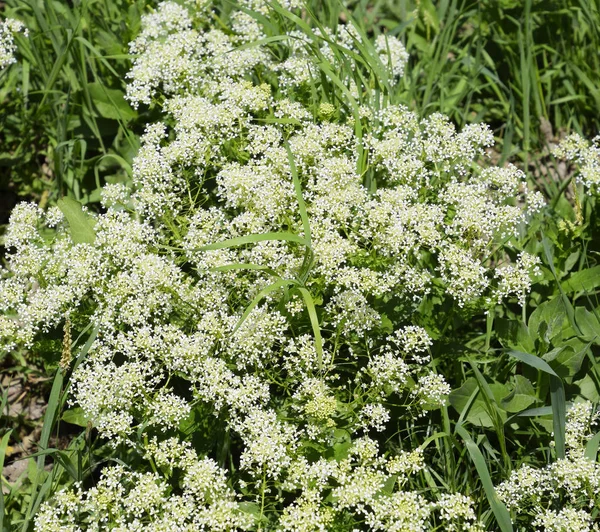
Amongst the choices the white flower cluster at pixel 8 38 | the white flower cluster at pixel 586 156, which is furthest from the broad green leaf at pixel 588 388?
the white flower cluster at pixel 8 38

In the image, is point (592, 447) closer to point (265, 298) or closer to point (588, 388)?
point (588, 388)

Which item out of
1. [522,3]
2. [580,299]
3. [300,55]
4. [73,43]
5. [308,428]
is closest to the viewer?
[308,428]

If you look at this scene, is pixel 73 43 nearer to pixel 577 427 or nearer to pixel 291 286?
pixel 291 286

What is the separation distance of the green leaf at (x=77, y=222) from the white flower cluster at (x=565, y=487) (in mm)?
3579

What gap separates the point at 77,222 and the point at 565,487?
408 cm

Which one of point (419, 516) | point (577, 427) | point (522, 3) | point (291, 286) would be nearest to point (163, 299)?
point (291, 286)

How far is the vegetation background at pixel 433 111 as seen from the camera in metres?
5.50

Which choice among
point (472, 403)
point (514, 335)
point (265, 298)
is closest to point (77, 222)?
point (265, 298)

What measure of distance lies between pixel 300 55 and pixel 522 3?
108 inches

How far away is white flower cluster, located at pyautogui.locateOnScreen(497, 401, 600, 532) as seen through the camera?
4.31 m

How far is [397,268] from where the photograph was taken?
4.91 m

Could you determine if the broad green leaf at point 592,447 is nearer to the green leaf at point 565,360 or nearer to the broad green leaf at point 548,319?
the green leaf at point 565,360

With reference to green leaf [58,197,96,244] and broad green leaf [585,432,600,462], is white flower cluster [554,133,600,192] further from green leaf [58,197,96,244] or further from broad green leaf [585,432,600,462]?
green leaf [58,197,96,244]

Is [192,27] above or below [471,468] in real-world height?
above
